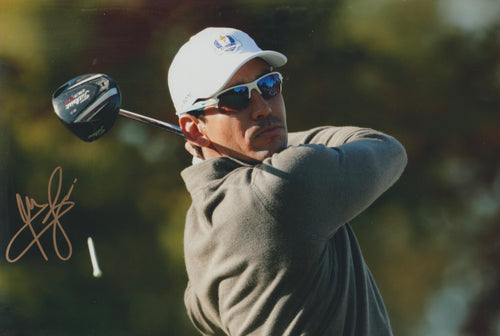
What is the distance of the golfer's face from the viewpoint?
1380 mm

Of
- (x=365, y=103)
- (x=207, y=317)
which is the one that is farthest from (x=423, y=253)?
(x=207, y=317)

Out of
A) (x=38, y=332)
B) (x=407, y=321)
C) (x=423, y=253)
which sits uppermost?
(x=423, y=253)

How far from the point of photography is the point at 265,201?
3.95ft

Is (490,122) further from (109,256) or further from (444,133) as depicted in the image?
(109,256)

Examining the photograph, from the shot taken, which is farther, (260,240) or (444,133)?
(444,133)

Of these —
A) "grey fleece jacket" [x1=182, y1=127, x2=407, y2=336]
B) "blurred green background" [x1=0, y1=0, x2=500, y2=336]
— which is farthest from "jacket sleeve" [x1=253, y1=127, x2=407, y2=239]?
"blurred green background" [x1=0, y1=0, x2=500, y2=336]

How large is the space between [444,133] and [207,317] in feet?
7.54

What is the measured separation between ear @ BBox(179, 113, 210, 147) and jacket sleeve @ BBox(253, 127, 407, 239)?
0.87ft

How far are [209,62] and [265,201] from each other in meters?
0.38

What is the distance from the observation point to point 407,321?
3414 mm

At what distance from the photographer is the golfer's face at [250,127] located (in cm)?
138
